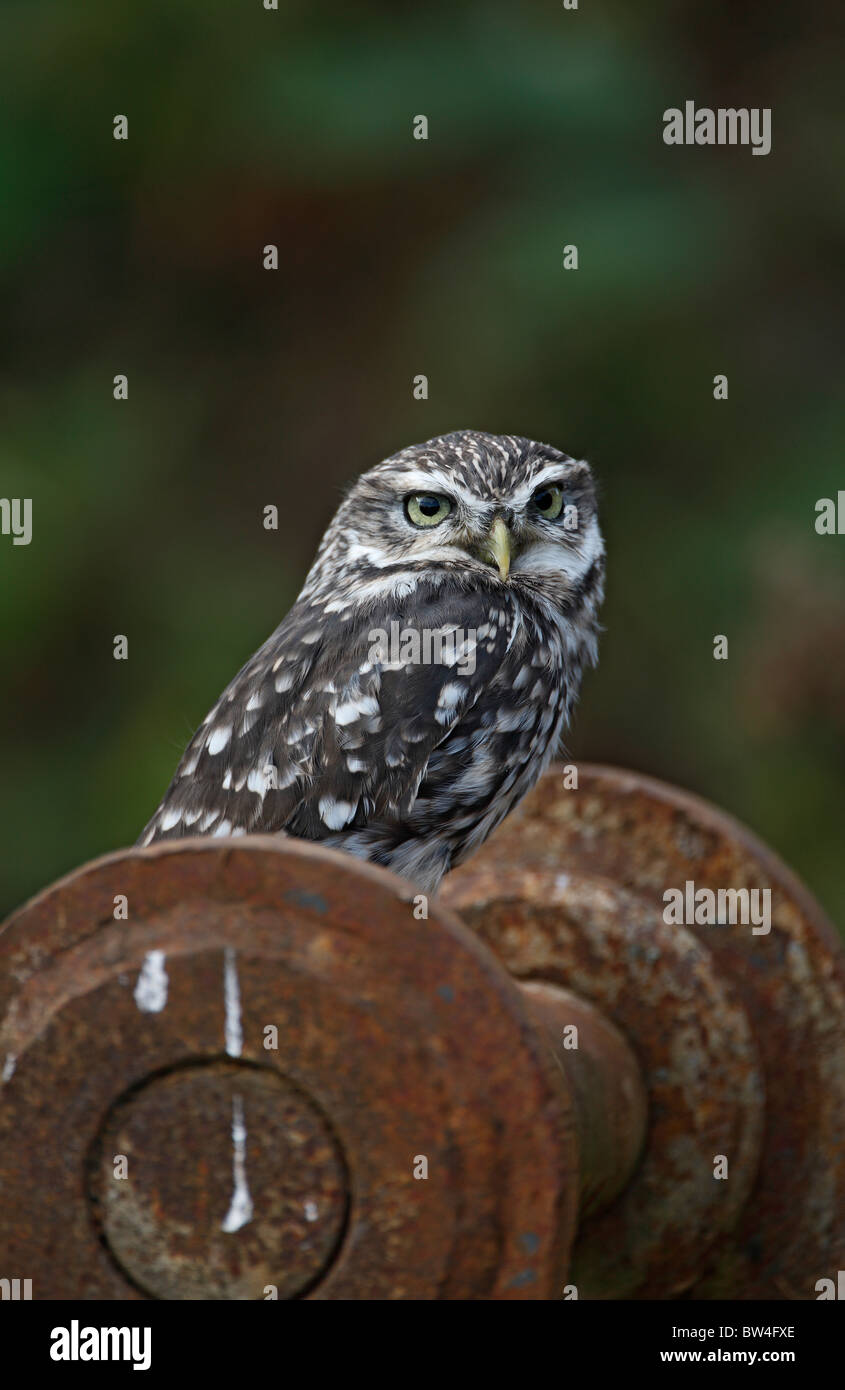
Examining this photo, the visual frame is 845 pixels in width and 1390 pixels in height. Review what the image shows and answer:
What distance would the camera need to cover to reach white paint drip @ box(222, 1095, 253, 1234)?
1.56m

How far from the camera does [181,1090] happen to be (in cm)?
157

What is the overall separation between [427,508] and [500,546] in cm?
24

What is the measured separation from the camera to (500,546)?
9.53 ft

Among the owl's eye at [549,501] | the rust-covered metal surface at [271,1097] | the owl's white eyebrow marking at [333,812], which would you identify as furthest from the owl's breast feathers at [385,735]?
the rust-covered metal surface at [271,1097]

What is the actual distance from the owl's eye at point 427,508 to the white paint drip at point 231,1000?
164cm

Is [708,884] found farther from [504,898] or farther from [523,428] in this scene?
[523,428]

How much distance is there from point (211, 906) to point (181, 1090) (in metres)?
0.21

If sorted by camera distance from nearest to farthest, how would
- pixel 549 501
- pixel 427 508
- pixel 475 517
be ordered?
1. pixel 475 517
2. pixel 427 508
3. pixel 549 501

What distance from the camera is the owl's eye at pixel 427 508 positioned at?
3029 millimetres

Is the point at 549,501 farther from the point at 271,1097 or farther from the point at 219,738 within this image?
the point at 271,1097

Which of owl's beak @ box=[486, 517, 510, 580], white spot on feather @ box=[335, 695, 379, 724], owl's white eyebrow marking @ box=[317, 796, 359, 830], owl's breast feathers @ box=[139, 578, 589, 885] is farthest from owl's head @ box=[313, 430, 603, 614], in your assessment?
owl's white eyebrow marking @ box=[317, 796, 359, 830]

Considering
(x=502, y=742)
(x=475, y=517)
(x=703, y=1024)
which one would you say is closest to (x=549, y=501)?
(x=475, y=517)

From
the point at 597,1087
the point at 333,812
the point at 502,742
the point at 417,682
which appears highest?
the point at 417,682

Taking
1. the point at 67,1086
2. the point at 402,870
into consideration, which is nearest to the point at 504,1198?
the point at 67,1086
